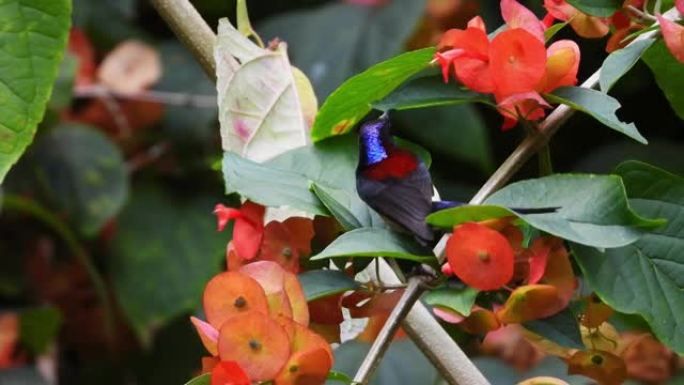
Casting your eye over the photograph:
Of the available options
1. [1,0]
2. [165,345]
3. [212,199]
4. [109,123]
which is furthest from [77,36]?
[1,0]

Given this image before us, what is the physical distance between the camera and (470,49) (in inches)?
17.3

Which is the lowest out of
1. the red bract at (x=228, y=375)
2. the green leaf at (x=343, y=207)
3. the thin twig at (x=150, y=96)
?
the thin twig at (x=150, y=96)

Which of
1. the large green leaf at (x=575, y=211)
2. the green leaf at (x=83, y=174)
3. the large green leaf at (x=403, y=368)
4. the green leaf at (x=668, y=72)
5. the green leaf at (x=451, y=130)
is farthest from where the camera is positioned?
the green leaf at (x=451, y=130)

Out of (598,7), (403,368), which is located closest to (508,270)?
(598,7)

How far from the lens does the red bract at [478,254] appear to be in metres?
0.39

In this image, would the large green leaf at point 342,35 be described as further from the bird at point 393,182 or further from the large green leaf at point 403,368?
the bird at point 393,182

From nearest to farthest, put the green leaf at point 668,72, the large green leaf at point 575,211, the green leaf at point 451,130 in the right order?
the large green leaf at point 575,211
the green leaf at point 668,72
the green leaf at point 451,130

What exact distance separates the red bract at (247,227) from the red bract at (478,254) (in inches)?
3.4

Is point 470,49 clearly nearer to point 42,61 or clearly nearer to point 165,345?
point 42,61

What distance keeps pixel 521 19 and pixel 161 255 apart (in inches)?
32.7

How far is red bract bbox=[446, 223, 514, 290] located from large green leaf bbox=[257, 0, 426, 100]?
850mm

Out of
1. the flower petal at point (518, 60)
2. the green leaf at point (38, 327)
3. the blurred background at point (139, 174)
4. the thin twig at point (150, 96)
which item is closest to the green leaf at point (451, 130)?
the blurred background at point (139, 174)

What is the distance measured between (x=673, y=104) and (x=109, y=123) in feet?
2.95

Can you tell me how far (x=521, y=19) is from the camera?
444mm
